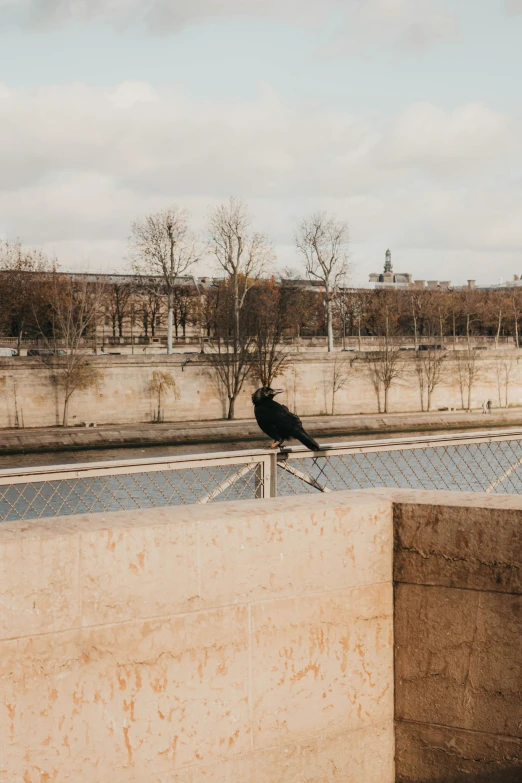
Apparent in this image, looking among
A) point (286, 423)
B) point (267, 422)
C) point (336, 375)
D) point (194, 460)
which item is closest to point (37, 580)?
point (194, 460)

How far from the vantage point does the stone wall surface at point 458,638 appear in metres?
3.18

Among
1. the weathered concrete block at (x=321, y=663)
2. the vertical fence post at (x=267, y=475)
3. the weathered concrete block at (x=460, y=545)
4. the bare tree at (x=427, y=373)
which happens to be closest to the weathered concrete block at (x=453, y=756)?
the weathered concrete block at (x=321, y=663)

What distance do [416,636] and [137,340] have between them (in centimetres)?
5913

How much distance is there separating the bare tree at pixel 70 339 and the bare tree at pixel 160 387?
2.96 metres

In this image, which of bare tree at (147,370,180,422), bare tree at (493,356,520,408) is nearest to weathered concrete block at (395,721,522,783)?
bare tree at (147,370,180,422)

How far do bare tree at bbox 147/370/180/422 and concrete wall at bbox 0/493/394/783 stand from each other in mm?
46267

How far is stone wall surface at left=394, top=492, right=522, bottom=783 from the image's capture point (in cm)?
318

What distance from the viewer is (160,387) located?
163 ft

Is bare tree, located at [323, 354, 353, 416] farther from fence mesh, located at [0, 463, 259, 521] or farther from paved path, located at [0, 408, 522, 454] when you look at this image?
fence mesh, located at [0, 463, 259, 521]

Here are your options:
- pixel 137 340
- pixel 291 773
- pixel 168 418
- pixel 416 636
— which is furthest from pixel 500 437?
pixel 137 340

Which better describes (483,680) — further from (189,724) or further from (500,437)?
(500,437)

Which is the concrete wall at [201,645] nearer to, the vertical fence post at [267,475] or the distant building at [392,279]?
the vertical fence post at [267,475]

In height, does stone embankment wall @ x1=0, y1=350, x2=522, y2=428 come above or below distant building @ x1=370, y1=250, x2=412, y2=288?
below

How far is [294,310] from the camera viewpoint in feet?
233
